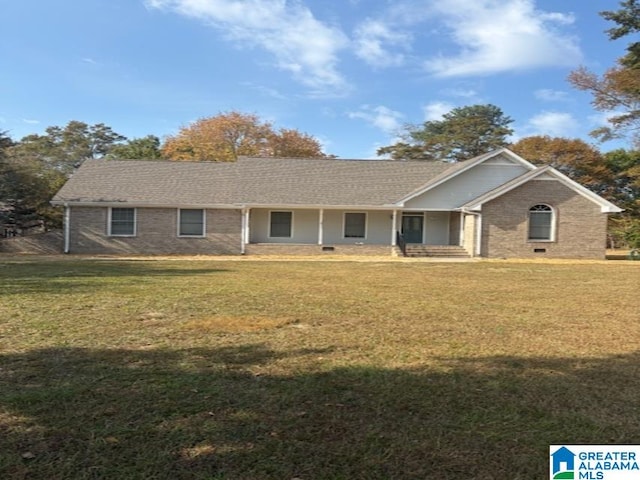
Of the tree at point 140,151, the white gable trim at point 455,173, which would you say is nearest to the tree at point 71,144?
the tree at point 140,151

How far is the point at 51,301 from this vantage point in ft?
27.1

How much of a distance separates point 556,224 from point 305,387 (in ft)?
73.1

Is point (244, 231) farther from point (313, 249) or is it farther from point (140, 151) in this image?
point (140, 151)

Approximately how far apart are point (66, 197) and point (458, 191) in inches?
718

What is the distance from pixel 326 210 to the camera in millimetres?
25797

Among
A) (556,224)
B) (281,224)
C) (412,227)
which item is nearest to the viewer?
(556,224)

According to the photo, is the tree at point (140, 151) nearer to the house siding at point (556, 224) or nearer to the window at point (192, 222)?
the window at point (192, 222)

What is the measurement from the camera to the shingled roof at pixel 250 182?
77.3 feet

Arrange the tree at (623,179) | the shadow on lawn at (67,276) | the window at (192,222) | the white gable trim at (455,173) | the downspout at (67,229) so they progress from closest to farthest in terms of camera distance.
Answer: the shadow on lawn at (67,276)
the downspout at (67,229)
the window at (192,222)
the white gable trim at (455,173)
the tree at (623,179)

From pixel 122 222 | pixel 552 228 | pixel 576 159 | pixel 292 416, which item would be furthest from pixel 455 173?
pixel 292 416

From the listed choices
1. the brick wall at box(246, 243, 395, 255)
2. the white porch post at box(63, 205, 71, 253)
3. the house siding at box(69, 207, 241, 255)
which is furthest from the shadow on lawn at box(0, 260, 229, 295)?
the brick wall at box(246, 243, 395, 255)

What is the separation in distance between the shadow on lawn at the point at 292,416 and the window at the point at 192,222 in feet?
62.1

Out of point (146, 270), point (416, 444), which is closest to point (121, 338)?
point (416, 444)

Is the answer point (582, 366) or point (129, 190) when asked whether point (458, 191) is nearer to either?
point (129, 190)
